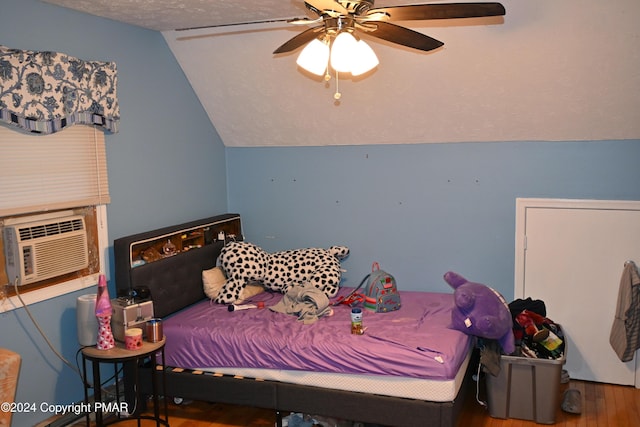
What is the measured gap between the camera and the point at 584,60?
3531 millimetres

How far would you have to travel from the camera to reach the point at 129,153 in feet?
12.9

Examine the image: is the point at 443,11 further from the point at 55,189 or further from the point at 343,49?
the point at 55,189

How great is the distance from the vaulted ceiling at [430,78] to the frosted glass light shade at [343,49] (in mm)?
864

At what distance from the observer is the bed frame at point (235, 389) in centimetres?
316

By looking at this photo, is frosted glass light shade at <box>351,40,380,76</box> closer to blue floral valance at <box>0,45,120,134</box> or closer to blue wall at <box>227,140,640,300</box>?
blue floral valance at <box>0,45,120,134</box>

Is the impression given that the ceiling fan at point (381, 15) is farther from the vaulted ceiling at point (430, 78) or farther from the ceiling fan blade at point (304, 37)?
the vaulted ceiling at point (430, 78)

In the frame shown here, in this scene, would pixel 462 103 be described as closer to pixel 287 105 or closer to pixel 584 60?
pixel 584 60

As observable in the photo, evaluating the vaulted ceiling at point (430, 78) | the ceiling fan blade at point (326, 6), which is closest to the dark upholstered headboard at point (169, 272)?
the vaulted ceiling at point (430, 78)

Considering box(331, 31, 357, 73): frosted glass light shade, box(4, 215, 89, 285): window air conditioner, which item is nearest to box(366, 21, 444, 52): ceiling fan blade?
box(331, 31, 357, 73): frosted glass light shade

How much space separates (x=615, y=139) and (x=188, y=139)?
9.88 ft

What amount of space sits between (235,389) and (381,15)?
2250 mm

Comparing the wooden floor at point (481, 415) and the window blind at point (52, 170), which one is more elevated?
the window blind at point (52, 170)

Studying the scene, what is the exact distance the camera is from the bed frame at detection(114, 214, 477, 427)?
125 inches

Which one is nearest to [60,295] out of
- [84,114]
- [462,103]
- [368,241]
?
[84,114]
